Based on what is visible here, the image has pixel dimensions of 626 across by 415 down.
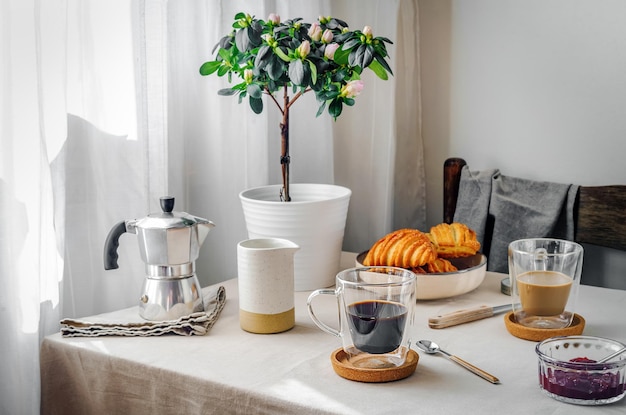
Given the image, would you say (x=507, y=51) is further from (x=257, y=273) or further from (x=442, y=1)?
(x=257, y=273)

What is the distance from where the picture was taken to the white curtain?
1.22 meters

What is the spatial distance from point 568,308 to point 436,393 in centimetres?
36

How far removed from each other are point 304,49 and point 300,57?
19 millimetres

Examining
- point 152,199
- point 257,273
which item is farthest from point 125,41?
point 257,273

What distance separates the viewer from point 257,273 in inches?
48.2

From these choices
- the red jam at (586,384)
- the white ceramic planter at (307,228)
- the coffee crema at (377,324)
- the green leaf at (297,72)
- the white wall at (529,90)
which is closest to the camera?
the red jam at (586,384)

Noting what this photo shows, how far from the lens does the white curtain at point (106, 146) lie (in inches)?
48.0

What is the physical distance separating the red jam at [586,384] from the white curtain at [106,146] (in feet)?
2.80

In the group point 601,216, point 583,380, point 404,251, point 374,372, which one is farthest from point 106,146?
point 601,216

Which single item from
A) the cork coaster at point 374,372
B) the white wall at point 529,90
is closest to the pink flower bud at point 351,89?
the cork coaster at point 374,372

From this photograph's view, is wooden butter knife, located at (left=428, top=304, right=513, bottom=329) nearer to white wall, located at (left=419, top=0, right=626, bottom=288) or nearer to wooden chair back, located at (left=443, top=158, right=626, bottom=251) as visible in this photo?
wooden chair back, located at (left=443, top=158, right=626, bottom=251)

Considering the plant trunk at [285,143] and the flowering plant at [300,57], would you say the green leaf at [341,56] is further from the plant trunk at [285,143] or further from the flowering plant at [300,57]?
the plant trunk at [285,143]

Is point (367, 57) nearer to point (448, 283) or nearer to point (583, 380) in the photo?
point (448, 283)

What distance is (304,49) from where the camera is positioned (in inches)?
53.5
